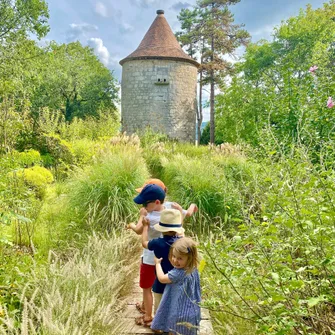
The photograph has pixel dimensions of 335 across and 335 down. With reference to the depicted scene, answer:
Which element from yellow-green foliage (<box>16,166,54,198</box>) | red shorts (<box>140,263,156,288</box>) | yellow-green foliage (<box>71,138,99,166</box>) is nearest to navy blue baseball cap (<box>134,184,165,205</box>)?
red shorts (<box>140,263,156,288</box>)

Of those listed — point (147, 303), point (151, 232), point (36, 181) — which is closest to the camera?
point (147, 303)

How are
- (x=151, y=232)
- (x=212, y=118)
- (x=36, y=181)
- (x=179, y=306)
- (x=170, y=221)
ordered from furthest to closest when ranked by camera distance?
(x=212, y=118) → (x=36, y=181) → (x=151, y=232) → (x=170, y=221) → (x=179, y=306)

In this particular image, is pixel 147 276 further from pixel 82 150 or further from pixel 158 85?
pixel 158 85

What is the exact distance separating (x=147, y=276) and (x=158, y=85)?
18345 mm

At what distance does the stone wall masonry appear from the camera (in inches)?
789

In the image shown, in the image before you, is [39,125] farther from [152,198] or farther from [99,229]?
[152,198]

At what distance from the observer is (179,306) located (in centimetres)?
228

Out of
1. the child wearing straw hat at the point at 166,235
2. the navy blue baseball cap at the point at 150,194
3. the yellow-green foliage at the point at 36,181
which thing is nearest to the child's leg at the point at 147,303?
the child wearing straw hat at the point at 166,235

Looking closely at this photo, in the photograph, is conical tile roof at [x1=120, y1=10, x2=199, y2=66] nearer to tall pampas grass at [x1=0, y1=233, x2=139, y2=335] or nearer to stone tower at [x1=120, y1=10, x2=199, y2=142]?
stone tower at [x1=120, y1=10, x2=199, y2=142]

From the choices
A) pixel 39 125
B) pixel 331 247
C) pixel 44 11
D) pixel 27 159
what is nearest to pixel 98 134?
pixel 39 125

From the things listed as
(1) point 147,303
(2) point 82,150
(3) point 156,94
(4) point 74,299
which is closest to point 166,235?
(1) point 147,303

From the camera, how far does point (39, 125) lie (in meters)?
10.0

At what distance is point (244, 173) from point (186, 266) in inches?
147

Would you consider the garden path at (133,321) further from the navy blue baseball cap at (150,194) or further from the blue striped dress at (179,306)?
the navy blue baseball cap at (150,194)
